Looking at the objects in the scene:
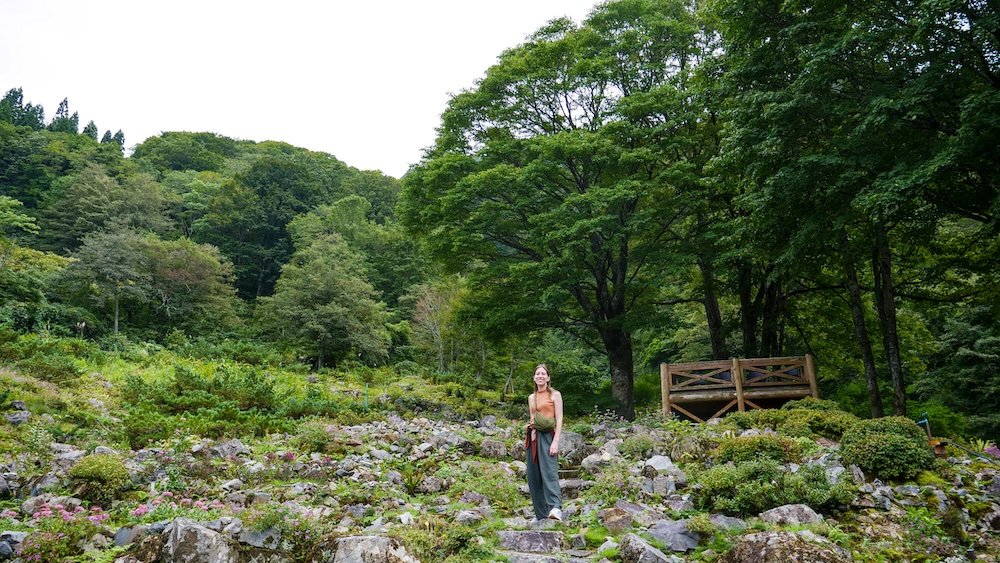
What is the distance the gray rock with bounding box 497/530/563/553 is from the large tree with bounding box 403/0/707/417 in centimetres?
957

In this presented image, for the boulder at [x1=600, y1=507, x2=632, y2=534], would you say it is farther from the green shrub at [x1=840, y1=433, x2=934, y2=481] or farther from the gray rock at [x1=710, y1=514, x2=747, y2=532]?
the green shrub at [x1=840, y1=433, x2=934, y2=481]

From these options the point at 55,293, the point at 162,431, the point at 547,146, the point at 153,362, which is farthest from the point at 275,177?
the point at 162,431

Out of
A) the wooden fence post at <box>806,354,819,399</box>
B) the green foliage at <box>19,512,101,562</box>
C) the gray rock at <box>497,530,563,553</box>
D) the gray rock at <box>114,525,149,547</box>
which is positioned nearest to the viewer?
the green foliage at <box>19,512,101,562</box>

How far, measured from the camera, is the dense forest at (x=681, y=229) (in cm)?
919

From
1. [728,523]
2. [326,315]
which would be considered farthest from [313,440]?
[326,315]

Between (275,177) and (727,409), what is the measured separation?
4255cm

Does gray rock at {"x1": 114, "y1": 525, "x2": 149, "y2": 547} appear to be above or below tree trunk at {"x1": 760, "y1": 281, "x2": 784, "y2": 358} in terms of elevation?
below

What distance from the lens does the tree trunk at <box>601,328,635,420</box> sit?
1656 centimetres

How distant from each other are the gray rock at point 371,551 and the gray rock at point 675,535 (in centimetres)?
215

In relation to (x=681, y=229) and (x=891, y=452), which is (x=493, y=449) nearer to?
(x=891, y=452)

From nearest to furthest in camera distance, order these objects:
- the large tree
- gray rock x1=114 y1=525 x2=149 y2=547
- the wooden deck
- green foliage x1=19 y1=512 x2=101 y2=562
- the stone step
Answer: the stone step, green foliage x1=19 y1=512 x2=101 y2=562, gray rock x1=114 y1=525 x2=149 y2=547, the wooden deck, the large tree

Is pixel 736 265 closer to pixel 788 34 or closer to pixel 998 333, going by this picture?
pixel 788 34

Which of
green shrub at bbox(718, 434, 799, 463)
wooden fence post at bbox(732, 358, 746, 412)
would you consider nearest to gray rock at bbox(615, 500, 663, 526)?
green shrub at bbox(718, 434, 799, 463)

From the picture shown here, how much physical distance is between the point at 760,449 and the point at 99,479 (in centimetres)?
758
